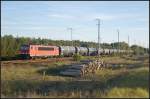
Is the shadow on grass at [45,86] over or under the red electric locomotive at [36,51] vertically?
under

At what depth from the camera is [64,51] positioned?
241 feet

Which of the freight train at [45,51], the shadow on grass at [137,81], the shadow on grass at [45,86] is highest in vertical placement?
the freight train at [45,51]

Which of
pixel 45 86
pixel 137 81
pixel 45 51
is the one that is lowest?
pixel 45 86

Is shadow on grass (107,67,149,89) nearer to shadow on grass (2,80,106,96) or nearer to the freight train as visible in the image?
shadow on grass (2,80,106,96)

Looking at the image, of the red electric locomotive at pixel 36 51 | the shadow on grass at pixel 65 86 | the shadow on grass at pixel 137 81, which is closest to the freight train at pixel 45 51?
the red electric locomotive at pixel 36 51

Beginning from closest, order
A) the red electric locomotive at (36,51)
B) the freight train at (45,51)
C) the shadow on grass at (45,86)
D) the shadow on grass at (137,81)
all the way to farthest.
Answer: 1. the shadow on grass at (137,81)
2. the shadow on grass at (45,86)
3. the red electric locomotive at (36,51)
4. the freight train at (45,51)

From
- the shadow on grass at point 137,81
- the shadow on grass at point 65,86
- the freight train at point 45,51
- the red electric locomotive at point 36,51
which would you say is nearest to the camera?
the shadow on grass at point 137,81

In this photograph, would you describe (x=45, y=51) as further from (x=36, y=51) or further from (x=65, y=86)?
(x=65, y=86)

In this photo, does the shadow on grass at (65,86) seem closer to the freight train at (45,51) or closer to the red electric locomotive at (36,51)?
the red electric locomotive at (36,51)

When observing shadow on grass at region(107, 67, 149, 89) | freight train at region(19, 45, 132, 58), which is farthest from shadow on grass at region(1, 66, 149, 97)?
freight train at region(19, 45, 132, 58)

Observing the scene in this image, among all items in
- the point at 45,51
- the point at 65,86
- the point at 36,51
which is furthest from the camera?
the point at 45,51

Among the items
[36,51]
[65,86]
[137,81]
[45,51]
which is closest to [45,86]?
[65,86]

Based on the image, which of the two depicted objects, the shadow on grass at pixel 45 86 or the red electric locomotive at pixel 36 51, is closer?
the shadow on grass at pixel 45 86

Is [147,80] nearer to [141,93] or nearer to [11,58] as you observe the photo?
[141,93]
